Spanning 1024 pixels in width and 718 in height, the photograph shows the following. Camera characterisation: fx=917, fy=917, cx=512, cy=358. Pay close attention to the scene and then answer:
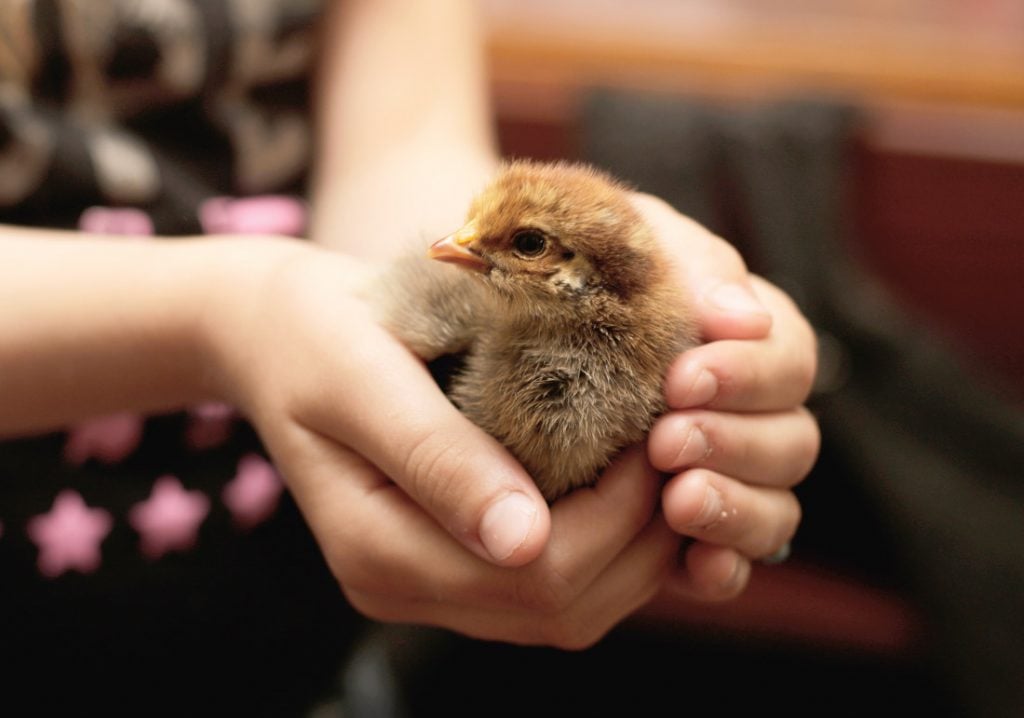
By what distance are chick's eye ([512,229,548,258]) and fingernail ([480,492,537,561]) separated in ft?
0.56

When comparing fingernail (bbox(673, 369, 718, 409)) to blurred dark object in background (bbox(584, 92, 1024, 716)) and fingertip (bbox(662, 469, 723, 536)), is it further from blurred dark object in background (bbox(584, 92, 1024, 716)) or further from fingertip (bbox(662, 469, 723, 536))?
blurred dark object in background (bbox(584, 92, 1024, 716))

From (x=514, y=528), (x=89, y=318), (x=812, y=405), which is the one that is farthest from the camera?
(x=812, y=405)

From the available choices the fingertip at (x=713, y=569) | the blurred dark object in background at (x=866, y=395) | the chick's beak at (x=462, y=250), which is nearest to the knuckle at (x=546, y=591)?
the fingertip at (x=713, y=569)

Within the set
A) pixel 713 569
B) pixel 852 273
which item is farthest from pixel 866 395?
pixel 713 569

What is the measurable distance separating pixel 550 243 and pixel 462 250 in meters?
0.06

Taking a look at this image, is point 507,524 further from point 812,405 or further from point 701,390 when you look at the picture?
point 812,405

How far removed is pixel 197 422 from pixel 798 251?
0.91 m

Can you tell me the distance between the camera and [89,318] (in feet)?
2.30

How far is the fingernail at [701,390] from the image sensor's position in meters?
0.63

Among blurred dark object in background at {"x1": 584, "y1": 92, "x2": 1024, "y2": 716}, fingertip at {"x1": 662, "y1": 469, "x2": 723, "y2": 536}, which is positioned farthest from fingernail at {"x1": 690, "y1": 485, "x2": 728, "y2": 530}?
blurred dark object in background at {"x1": 584, "y1": 92, "x2": 1024, "y2": 716}

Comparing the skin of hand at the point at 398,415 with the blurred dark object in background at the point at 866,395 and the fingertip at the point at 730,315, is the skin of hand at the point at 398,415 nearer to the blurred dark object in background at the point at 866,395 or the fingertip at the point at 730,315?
the fingertip at the point at 730,315

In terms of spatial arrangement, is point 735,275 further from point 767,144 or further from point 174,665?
point 767,144

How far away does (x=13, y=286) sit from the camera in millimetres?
695

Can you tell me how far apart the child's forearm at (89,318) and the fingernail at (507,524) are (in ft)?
0.95
